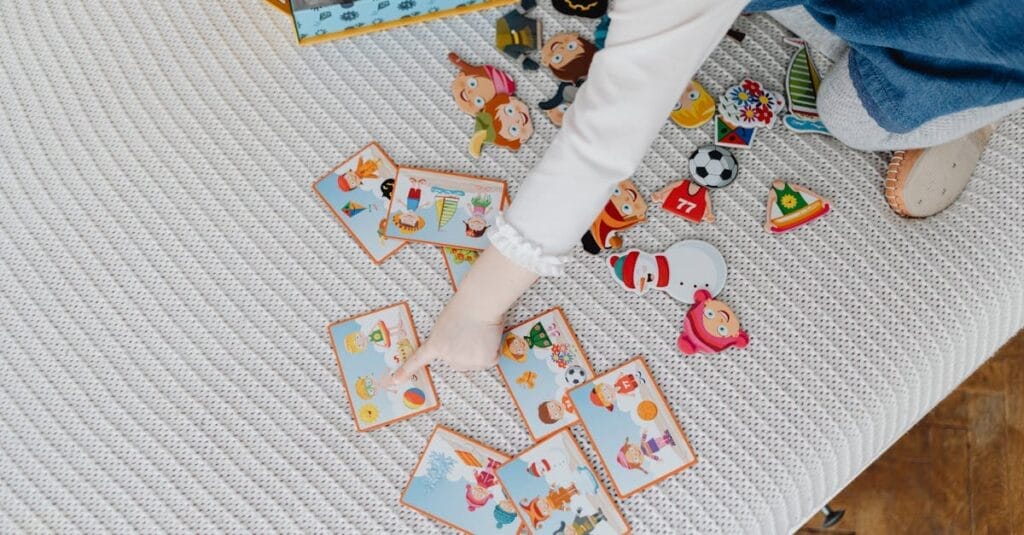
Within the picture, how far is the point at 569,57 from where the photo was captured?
0.98 m

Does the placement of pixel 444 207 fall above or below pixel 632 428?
above

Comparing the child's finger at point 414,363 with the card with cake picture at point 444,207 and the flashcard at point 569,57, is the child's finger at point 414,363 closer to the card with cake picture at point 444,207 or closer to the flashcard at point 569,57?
the card with cake picture at point 444,207

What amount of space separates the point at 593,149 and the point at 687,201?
25 cm

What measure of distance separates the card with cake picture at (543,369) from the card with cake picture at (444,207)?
11 centimetres

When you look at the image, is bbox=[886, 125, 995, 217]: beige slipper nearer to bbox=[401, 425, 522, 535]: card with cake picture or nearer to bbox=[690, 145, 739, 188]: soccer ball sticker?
bbox=[690, 145, 739, 188]: soccer ball sticker

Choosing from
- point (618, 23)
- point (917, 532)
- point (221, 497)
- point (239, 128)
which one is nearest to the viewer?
point (618, 23)

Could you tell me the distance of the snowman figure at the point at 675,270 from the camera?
895 millimetres

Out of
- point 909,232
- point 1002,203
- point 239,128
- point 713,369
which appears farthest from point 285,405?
point 1002,203

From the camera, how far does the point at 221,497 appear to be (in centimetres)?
84

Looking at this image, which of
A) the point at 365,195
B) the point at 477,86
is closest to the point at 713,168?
the point at 477,86

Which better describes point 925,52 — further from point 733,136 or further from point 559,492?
point 559,492

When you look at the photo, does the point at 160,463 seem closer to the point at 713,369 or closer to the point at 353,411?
the point at 353,411

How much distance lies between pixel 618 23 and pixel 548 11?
0.38m

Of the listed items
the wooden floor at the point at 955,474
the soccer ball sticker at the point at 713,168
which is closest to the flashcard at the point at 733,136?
the soccer ball sticker at the point at 713,168
